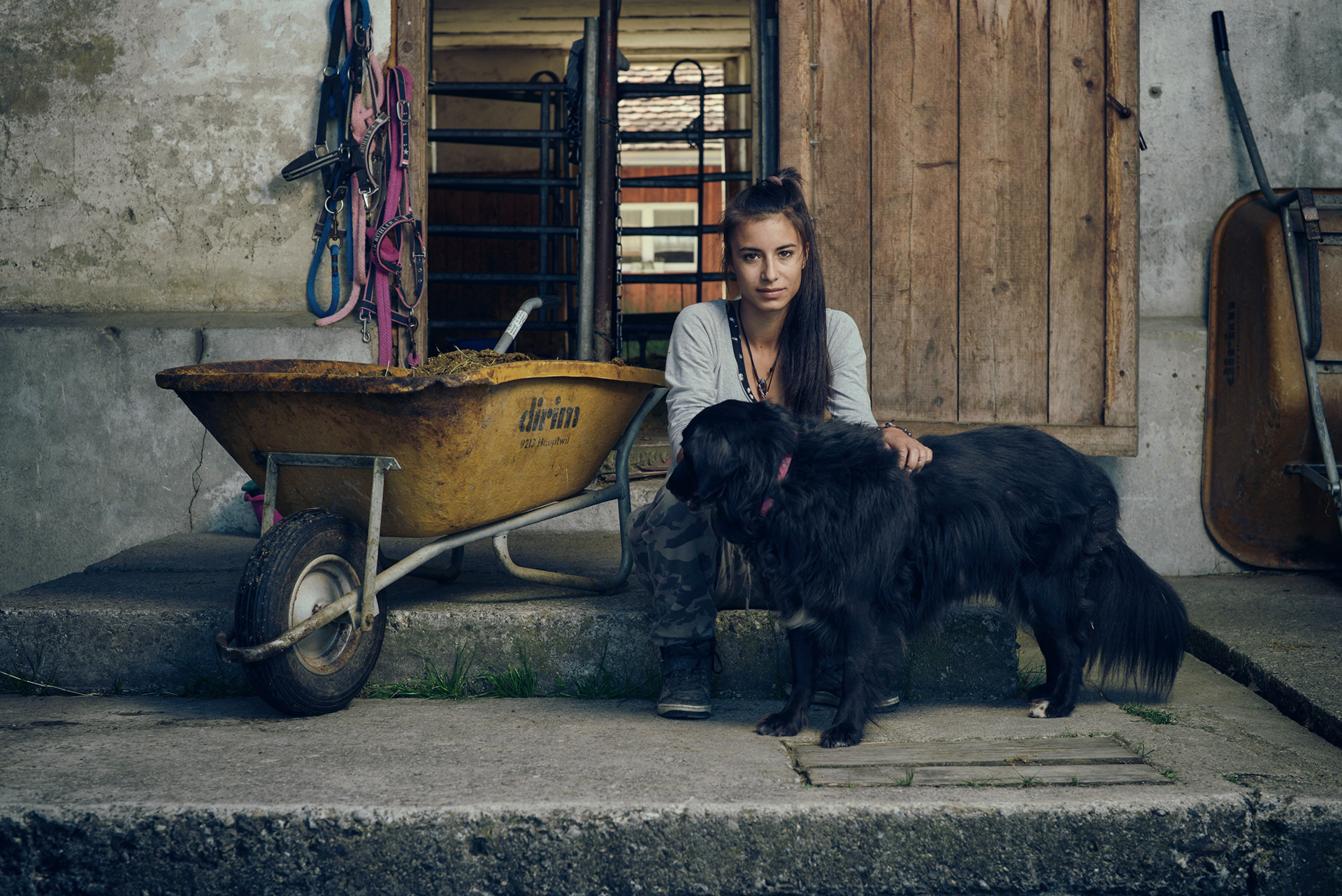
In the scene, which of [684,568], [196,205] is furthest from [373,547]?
[196,205]

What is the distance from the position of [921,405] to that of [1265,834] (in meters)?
2.08

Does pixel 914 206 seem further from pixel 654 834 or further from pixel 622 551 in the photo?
pixel 654 834

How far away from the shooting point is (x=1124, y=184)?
3514mm

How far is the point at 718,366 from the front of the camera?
2492 millimetres

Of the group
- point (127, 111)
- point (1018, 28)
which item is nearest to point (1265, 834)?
point (1018, 28)

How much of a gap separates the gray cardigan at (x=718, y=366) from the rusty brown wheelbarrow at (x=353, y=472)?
0.18 metres

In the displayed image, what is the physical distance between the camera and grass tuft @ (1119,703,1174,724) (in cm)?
229

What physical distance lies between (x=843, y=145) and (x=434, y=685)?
2.35 meters

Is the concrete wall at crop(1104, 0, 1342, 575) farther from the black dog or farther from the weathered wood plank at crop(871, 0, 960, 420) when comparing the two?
the black dog

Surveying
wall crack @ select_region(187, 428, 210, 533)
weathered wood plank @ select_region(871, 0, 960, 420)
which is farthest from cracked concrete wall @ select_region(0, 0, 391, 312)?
weathered wood plank @ select_region(871, 0, 960, 420)

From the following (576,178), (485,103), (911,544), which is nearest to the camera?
(911,544)

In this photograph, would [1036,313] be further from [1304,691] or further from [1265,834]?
[1265,834]

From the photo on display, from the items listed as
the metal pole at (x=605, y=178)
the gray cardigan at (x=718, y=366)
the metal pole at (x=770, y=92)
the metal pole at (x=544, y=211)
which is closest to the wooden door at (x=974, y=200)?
the metal pole at (x=770, y=92)

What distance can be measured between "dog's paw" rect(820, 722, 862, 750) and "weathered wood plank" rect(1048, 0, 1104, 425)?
1936mm
